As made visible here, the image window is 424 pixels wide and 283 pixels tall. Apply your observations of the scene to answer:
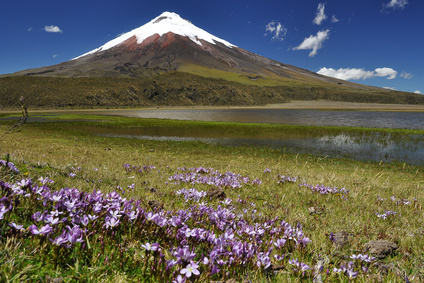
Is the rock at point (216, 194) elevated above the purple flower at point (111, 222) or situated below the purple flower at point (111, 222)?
below

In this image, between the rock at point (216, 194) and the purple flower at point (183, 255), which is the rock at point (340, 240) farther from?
the rock at point (216, 194)

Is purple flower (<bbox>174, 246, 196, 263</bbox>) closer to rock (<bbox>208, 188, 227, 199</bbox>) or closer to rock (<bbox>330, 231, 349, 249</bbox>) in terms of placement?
rock (<bbox>330, 231, 349, 249</bbox>)

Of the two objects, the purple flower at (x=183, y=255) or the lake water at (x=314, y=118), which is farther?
the lake water at (x=314, y=118)

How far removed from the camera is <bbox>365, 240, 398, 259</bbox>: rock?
3305 millimetres

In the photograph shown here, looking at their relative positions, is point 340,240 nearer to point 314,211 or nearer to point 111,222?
point 314,211

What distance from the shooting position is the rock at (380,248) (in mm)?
3305

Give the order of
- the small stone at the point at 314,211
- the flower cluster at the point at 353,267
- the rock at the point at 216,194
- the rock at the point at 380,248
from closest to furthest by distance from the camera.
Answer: the flower cluster at the point at 353,267, the rock at the point at 380,248, the small stone at the point at 314,211, the rock at the point at 216,194

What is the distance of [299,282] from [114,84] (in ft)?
579

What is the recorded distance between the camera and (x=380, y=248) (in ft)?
11.1

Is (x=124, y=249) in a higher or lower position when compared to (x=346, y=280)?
higher

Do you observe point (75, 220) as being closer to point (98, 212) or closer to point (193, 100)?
point (98, 212)

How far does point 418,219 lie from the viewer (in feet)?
16.9

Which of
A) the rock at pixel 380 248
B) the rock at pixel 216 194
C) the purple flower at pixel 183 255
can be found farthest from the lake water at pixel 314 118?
the purple flower at pixel 183 255

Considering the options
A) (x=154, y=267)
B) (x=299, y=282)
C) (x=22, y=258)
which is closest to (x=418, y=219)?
(x=299, y=282)
